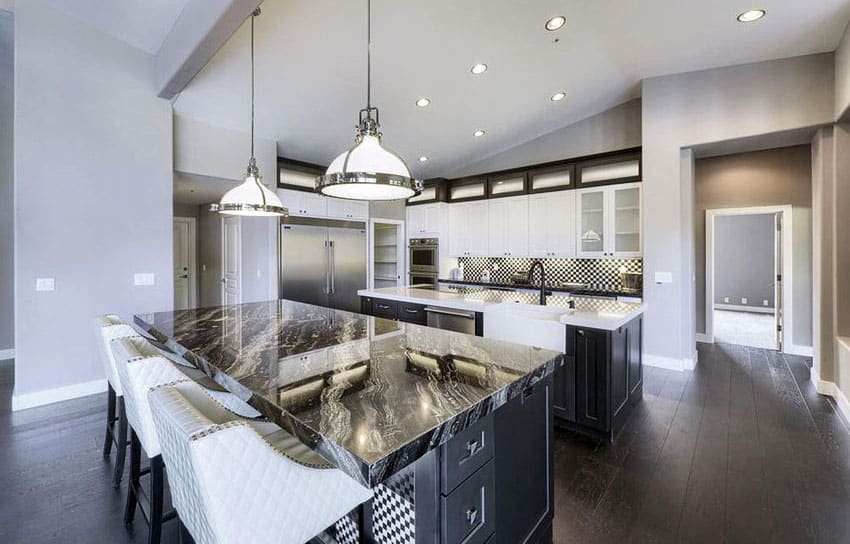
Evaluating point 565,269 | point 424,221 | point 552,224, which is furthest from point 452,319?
point 424,221

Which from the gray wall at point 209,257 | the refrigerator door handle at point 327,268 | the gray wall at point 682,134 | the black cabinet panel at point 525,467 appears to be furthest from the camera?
the gray wall at point 209,257

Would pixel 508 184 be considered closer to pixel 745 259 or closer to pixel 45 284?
pixel 45 284

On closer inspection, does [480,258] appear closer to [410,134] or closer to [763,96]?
[410,134]

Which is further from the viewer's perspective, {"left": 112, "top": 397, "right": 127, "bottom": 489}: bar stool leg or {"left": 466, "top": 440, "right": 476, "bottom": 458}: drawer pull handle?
{"left": 112, "top": 397, "right": 127, "bottom": 489}: bar stool leg

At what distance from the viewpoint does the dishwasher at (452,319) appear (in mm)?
3258

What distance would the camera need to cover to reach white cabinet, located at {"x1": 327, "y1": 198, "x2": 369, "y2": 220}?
19.4 ft

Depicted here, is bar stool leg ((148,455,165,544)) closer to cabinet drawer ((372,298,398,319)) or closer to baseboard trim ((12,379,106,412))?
cabinet drawer ((372,298,398,319))

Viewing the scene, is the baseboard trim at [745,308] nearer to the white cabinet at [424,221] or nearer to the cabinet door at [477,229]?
the cabinet door at [477,229]

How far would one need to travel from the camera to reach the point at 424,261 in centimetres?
693

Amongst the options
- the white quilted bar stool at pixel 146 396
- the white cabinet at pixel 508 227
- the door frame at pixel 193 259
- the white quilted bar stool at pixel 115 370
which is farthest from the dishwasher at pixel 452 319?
the door frame at pixel 193 259

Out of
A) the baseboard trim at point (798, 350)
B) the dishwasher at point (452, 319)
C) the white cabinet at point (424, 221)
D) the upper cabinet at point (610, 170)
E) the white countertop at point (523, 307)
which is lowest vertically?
the baseboard trim at point (798, 350)

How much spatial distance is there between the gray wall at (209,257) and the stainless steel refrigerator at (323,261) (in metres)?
1.61

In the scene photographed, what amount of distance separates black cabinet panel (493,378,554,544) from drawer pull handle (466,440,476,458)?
0.16 metres

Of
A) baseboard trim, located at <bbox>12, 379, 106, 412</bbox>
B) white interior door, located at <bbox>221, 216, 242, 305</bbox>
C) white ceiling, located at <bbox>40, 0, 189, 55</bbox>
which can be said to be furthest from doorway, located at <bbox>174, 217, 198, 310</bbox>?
white ceiling, located at <bbox>40, 0, 189, 55</bbox>
